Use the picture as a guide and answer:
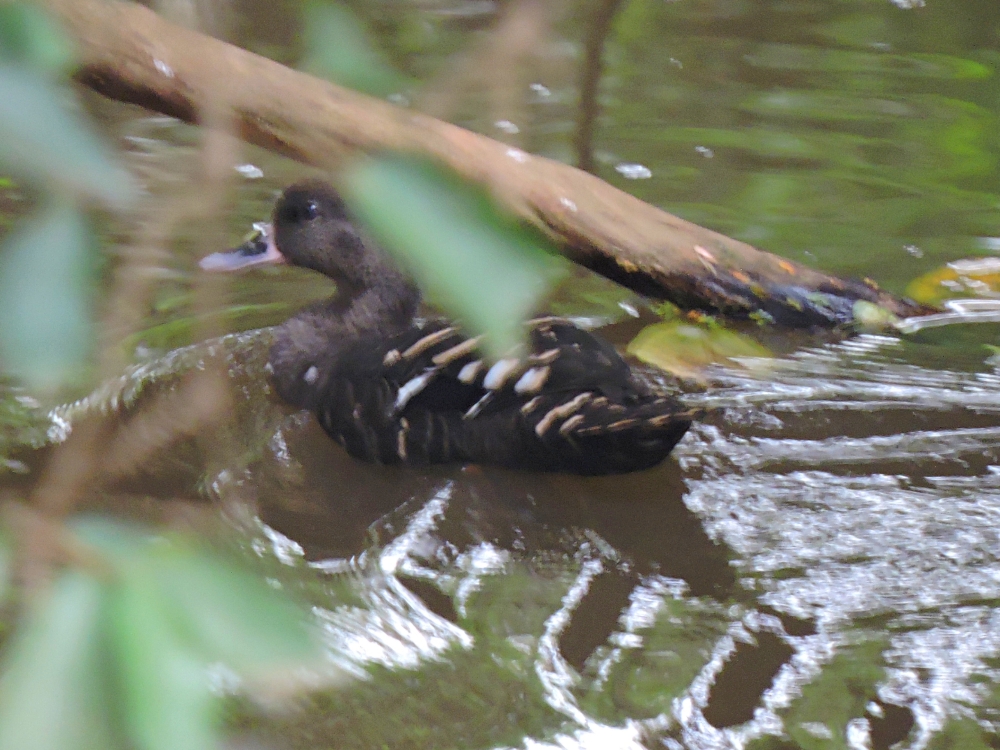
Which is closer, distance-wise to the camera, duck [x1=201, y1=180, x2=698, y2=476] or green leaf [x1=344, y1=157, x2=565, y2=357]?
green leaf [x1=344, y1=157, x2=565, y2=357]

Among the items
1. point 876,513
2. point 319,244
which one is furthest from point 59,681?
point 319,244

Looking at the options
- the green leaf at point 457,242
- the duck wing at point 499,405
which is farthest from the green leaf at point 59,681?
the duck wing at point 499,405

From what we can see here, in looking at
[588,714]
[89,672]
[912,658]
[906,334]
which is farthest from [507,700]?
[906,334]

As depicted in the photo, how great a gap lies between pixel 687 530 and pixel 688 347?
3.70ft

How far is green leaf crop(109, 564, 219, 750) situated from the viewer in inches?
21.4

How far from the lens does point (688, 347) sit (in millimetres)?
4133

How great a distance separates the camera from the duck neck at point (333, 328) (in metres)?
3.87

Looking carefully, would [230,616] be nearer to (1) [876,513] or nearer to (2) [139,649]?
(2) [139,649]

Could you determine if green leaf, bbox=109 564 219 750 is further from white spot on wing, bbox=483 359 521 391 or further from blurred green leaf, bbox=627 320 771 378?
blurred green leaf, bbox=627 320 771 378

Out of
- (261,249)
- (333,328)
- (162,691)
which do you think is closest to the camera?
(162,691)

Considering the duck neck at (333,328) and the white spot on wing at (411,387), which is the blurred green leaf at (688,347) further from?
the white spot on wing at (411,387)

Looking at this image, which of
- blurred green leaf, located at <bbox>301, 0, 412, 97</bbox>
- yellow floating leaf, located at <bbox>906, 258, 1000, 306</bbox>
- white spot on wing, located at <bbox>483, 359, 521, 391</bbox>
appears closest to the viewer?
blurred green leaf, located at <bbox>301, 0, 412, 97</bbox>

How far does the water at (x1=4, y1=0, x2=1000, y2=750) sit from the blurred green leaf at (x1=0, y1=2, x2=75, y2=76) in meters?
0.19

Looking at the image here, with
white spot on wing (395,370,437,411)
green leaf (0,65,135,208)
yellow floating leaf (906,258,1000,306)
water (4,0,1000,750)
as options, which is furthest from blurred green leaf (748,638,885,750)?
yellow floating leaf (906,258,1000,306)
